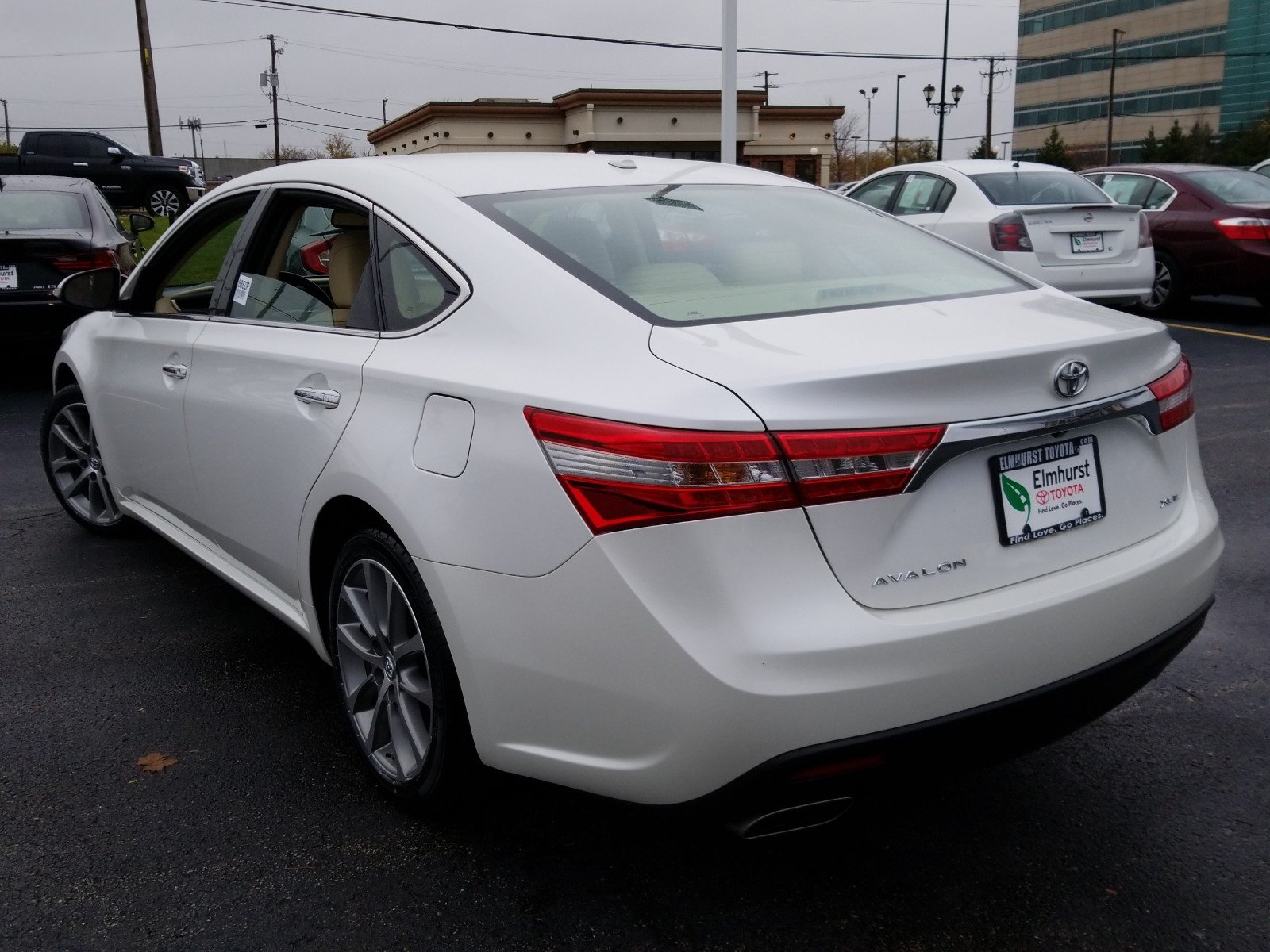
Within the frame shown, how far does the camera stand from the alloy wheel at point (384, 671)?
2.71 meters

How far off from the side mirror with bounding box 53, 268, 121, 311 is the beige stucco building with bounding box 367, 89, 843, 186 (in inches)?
1549

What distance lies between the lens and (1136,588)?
7.89ft

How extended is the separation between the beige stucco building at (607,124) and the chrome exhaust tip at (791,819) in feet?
139

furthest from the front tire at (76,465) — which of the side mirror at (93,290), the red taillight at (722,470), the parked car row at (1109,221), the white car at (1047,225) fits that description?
the parked car row at (1109,221)

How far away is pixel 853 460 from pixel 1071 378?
0.55 meters

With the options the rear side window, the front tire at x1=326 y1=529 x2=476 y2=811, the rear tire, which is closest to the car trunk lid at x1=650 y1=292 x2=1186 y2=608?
the rear side window

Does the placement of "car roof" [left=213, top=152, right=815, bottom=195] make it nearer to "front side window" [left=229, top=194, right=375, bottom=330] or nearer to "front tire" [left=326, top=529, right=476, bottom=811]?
"front side window" [left=229, top=194, right=375, bottom=330]

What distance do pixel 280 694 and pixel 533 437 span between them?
6.03 ft

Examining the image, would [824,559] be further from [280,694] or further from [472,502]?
[280,694]

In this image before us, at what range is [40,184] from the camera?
10312 mm

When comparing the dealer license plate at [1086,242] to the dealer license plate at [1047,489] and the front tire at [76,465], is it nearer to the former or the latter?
the front tire at [76,465]

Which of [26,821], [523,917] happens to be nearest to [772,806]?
[523,917]

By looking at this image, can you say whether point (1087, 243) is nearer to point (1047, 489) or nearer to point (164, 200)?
point (1047, 489)

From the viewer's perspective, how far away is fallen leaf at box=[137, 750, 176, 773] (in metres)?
3.17
